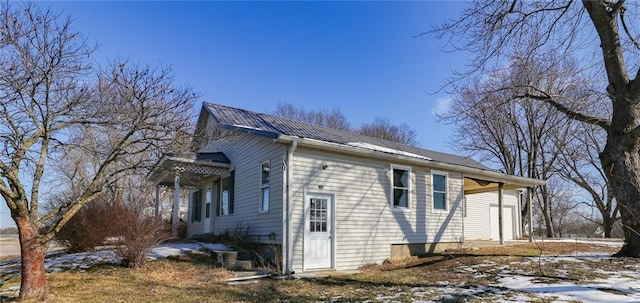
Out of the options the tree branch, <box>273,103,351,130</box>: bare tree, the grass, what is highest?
<box>273,103,351,130</box>: bare tree

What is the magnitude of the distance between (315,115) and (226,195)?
26843 mm

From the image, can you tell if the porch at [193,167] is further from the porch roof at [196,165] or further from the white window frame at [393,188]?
the white window frame at [393,188]

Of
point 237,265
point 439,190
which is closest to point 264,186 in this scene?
point 237,265

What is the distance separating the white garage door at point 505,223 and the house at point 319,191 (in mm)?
5559

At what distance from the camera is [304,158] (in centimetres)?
1023

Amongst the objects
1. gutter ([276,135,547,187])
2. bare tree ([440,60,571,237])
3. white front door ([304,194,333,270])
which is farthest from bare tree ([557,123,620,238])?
white front door ([304,194,333,270])

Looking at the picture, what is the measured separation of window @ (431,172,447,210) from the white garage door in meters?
8.51

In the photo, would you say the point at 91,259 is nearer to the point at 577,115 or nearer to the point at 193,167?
the point at 193,167

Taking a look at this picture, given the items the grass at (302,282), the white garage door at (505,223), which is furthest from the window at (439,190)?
the white garage door at (505,223)

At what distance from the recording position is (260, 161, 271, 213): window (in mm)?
10891

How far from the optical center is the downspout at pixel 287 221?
9.41 metres

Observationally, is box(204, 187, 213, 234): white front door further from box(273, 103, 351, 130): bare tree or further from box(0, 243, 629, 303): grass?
box(273, 103, 351, 130): bare tree

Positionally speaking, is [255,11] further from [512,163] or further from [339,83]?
[512,163]

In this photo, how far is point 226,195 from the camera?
14.0m
